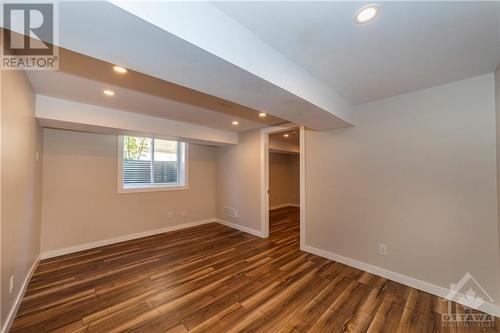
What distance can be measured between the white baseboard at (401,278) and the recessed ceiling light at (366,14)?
2.80 meters

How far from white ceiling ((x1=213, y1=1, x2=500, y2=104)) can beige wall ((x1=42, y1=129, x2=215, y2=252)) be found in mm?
3590

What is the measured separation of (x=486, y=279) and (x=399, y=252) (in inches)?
27.3

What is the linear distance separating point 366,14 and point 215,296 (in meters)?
2.78

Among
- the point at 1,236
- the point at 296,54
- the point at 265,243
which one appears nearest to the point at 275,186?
the point at 265,243

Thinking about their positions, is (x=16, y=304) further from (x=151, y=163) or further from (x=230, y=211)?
(x=230, y=211)

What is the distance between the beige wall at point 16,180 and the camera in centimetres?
146

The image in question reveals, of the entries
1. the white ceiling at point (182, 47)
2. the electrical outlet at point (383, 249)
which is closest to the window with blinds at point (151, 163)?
the white ceiling at point (182, 47)

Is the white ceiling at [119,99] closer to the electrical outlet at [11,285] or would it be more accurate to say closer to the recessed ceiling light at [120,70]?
the recessed ceiling light at [120,70]

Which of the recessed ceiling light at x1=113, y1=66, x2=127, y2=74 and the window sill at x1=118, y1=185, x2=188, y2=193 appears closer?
the recessed ceiling light at x1=113, y1=66, x2=127, y2=74

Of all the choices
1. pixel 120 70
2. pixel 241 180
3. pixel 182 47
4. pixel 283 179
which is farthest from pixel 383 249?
pixel 283 179

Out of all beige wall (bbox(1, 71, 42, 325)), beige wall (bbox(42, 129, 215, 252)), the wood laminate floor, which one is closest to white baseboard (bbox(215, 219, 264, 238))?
the wood laminate floor

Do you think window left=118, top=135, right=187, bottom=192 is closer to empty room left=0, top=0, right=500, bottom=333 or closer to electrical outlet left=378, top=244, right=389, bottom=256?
empty room left=0, top=0, right=500, bottom=333

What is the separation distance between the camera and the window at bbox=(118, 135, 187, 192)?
13.0 ft

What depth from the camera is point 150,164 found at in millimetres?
4375
